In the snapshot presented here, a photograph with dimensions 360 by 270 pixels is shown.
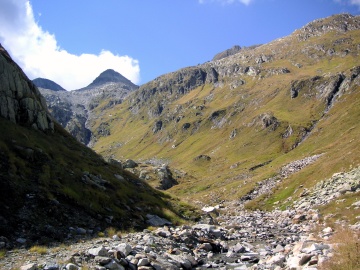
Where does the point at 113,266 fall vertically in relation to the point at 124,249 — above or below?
below

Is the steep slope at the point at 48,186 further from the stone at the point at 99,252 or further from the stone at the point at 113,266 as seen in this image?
the stone at the point at 113,266

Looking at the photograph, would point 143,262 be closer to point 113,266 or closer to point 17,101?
point 113,266

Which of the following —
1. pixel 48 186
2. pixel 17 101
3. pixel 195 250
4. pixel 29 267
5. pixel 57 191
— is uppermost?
pixel 17 101

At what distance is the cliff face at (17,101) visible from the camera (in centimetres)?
4197

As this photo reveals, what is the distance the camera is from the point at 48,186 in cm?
3098

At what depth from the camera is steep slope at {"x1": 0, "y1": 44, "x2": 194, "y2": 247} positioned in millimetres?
25312

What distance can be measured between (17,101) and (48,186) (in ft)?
62.1

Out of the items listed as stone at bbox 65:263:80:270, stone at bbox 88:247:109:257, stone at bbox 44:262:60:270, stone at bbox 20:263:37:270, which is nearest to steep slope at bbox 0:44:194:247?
stone at bbox 88:247:109:257

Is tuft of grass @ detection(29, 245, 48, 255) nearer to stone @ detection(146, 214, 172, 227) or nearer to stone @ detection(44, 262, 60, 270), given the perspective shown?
stone @ detection(44, 262, 60, 270)

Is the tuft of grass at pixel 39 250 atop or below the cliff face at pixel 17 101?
below

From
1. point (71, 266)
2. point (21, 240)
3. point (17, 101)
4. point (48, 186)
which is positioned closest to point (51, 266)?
point (71, 266)

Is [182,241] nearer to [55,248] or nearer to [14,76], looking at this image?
[55,248]

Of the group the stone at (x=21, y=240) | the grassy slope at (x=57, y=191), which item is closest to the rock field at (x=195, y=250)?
the stone at (x=21, y=240)

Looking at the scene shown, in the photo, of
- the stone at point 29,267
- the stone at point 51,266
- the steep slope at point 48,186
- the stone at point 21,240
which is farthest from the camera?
the steep slope at point 48,186
